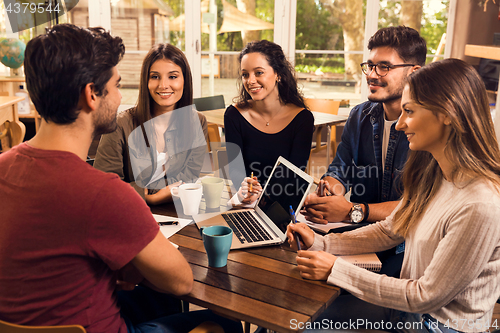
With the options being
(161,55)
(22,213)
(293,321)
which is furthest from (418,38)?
(22,213)

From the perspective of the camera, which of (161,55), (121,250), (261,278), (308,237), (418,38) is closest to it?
(121,250)

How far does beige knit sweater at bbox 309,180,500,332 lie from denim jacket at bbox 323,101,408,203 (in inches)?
24.6

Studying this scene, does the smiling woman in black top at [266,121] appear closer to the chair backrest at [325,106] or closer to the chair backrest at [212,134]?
the chair backrest at [212,134]

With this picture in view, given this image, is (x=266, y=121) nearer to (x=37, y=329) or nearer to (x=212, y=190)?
(x=212, y=190)

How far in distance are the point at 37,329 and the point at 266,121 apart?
5.58 feet

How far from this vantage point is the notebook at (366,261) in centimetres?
117

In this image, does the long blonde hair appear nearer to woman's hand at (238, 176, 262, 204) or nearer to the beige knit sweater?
the beige knit sweater

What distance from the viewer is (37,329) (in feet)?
2.52

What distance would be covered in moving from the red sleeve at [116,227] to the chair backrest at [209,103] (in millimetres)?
3233

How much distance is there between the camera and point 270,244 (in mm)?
A: 1224

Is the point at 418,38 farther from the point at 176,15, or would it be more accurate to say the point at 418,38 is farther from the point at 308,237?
the point at 176,15

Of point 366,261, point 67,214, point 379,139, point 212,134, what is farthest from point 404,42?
point 212,134

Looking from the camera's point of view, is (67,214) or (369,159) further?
(369,159)

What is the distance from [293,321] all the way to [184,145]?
1.40 metres
